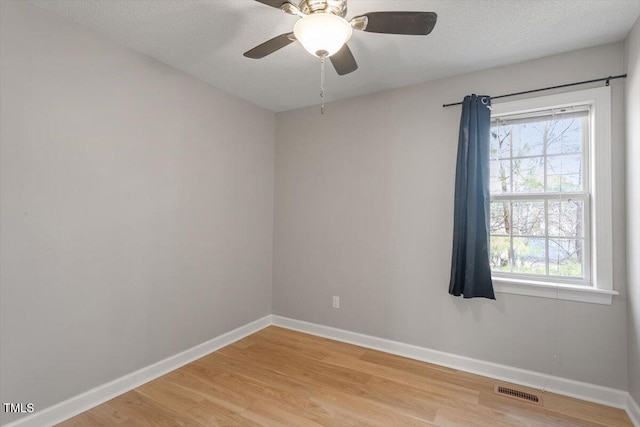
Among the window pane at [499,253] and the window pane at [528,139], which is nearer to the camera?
the window pane at [528,139]

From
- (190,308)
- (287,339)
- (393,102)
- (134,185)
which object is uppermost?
(393,102)

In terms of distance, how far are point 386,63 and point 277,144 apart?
167 centimetres

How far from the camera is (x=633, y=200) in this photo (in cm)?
197

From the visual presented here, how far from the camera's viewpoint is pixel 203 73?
270cm

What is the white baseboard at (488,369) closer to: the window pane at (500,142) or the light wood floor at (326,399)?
the light wood floor at (326,399)

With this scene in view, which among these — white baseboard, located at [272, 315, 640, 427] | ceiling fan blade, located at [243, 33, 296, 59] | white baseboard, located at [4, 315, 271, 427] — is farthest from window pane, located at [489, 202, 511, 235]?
white baseboard, located at [4, 315, 271, 427]

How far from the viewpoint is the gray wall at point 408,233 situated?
2.22 m

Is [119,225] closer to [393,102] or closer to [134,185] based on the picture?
[134,185]

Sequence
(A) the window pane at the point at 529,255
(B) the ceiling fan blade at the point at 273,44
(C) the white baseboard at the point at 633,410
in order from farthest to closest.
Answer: (A) the window pane at the point at 529,255 < (C) the white baseboard at the point at 633,410 < (B) the ceiling fan blade at the point at 273,44

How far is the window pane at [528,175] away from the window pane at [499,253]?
43cm

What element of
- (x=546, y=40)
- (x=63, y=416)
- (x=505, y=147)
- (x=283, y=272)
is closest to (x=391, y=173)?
(x=505, y=147)

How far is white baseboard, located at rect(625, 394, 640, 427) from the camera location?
1903 millimetres

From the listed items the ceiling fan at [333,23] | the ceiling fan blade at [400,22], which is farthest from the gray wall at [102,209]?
the ceiling fan blade at [400,22]

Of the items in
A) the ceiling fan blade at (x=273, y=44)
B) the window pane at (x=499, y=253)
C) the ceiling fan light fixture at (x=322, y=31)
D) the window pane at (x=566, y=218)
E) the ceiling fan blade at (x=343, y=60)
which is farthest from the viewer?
the window pane at (x=499, y=253)
